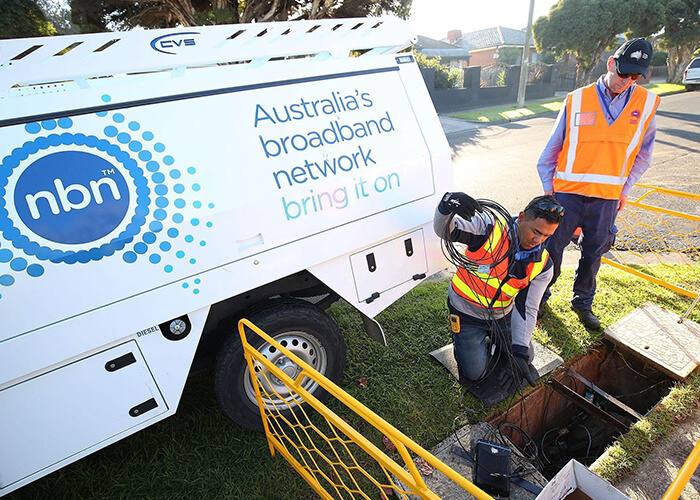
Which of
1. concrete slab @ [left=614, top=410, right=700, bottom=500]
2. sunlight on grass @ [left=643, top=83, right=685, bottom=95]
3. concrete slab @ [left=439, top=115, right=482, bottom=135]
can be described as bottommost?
sunlight on grass @ [left=643, top=83, right=685, bottom=95]

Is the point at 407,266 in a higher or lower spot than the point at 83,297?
lower

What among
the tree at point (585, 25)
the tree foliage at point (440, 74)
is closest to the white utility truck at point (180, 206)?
the tree foliage at point (440, 74)

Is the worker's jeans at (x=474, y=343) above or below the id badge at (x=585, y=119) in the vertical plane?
below

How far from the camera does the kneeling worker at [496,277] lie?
8.55ft

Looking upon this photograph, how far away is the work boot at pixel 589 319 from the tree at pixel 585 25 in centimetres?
2096

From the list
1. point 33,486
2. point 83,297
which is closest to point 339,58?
point 83,297

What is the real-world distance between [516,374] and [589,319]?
4.03ft

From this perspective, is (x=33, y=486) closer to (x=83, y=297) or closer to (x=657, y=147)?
(x=83, y=297)

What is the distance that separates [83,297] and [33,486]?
59.9 inches

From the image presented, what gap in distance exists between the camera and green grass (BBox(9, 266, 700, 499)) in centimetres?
239

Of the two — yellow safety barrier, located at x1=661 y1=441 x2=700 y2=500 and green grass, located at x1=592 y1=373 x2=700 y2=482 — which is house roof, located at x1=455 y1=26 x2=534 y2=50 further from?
yellow safety barrier, located at x1=661 y1=441 x2=700 y2=500

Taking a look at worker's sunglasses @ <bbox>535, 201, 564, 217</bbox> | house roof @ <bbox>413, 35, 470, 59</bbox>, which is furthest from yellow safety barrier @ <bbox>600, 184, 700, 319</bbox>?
house roof @ <bbox>413, 35, 470, 59</bbox>

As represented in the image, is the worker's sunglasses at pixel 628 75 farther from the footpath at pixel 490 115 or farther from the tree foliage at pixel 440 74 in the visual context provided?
the tree foliage at pixel 440 74

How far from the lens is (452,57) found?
3597 cm
